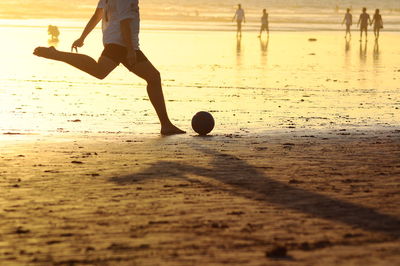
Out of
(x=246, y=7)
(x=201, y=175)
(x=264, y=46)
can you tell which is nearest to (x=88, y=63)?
(x=201, y=175)

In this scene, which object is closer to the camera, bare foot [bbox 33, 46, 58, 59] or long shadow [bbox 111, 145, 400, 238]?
long shadow [bbox 111, 145, 400, 238]

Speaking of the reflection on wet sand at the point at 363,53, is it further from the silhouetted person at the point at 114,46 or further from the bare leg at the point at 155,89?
the silhouetted person at the point at 114,46

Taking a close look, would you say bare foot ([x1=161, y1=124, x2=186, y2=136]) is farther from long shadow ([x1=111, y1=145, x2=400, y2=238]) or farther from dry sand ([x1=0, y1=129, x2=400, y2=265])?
long shadow ([x1=111, y1=145, x2=400, y2=238])

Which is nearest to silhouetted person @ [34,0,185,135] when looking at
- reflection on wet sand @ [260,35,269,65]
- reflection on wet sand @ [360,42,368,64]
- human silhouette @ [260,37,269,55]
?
reflection on wet sand @ [260,35,269,65]

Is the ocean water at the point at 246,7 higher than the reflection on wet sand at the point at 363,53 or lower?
higher

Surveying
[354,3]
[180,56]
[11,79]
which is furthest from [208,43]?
[354,3]

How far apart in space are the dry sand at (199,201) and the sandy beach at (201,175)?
0.6 inches

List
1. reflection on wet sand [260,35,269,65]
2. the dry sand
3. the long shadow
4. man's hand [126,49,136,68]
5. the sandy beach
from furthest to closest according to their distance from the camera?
reflection on wet sand [260,35,269,65], man's hand [126,49,136,68], the long shadow, the sandy beach, the dry sand

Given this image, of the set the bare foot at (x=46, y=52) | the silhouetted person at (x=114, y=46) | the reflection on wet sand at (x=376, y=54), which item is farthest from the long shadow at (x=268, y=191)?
the reflection on wet sand at (x=376, y=54)

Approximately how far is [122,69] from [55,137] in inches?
444

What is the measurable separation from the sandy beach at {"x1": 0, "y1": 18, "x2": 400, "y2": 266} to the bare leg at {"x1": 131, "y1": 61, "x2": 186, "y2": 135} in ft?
0.86

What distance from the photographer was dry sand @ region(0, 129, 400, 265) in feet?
19.4

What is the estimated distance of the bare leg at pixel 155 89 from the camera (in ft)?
38.5

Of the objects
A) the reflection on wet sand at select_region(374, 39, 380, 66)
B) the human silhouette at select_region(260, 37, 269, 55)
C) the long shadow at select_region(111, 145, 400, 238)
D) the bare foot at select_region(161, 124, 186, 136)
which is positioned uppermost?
the human silhouette at select_region(260, 37, 269, 55)
